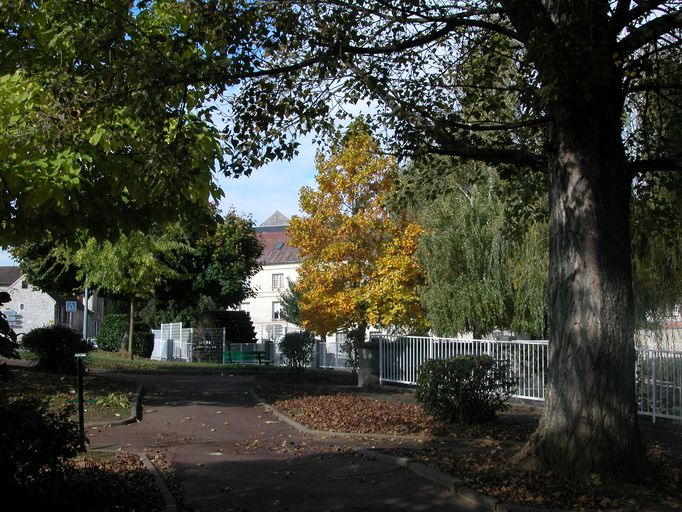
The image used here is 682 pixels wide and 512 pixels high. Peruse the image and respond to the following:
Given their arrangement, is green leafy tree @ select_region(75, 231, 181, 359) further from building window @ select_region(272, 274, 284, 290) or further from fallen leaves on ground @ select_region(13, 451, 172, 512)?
building window @ select_region(272, 274, 284, 290)

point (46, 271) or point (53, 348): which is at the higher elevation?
point (46, 271)

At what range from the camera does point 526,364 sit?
16312 mm

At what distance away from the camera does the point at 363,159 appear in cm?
2286

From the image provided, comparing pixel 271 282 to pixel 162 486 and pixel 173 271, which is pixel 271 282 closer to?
pixel 173 271

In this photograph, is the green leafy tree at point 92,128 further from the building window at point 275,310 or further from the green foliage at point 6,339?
the building window at point 275,310

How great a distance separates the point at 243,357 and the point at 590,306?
104 feet

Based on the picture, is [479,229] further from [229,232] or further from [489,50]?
[229,232]

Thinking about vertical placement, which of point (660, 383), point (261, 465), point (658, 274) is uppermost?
point (658, 274)

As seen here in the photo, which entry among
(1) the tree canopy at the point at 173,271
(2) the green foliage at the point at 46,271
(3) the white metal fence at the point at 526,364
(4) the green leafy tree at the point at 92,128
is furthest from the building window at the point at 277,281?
(4) the green leafy tree at the point at 92,128

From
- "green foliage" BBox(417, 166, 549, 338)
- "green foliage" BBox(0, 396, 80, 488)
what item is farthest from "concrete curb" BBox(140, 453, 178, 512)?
"green foliage" BBox(417, 166, 549, 338)

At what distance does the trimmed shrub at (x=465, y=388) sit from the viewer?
1273cm

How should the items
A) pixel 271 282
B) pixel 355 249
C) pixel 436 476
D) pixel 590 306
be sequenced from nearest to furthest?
1. pixel 590 306
2. pixel 436 476
3. pixel 355 249
4. pixel 271 282

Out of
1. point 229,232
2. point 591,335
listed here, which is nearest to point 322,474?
point 591,335

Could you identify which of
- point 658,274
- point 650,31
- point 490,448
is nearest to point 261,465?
point 490,448
